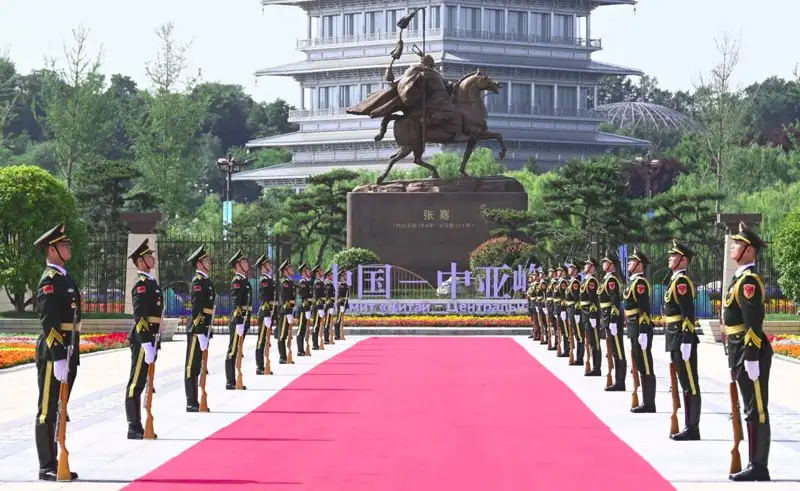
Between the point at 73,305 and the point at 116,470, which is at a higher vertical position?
the point at 73,305

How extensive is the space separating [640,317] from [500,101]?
9354cm

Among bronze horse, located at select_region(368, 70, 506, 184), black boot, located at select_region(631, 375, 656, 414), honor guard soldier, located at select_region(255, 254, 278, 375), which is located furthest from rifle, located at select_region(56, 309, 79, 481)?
bronze horse, located at select_region(368, 70, 506, 184)

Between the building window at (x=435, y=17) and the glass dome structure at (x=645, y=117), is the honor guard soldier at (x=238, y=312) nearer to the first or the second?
the building window at (x=435, y=17)

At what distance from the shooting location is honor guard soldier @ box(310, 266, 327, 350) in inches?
1407

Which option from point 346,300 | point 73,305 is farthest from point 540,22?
point 73,305

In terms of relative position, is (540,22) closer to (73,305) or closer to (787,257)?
(787,257)

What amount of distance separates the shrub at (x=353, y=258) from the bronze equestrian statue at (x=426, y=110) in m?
3.64

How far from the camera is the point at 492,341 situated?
39.8m

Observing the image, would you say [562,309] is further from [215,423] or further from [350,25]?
[350,25]

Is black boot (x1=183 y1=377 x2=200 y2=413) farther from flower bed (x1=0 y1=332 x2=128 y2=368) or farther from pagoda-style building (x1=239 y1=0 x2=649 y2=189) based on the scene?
pagoda-style building (x1=239 y1=0 x2=649 y2=189)

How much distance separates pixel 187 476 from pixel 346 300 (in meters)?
28.2

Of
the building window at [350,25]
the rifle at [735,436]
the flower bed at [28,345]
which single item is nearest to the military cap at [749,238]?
the rifle at [735,436]

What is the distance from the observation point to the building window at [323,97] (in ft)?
372

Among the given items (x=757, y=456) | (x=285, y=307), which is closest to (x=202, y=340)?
(x=757, y=456)
